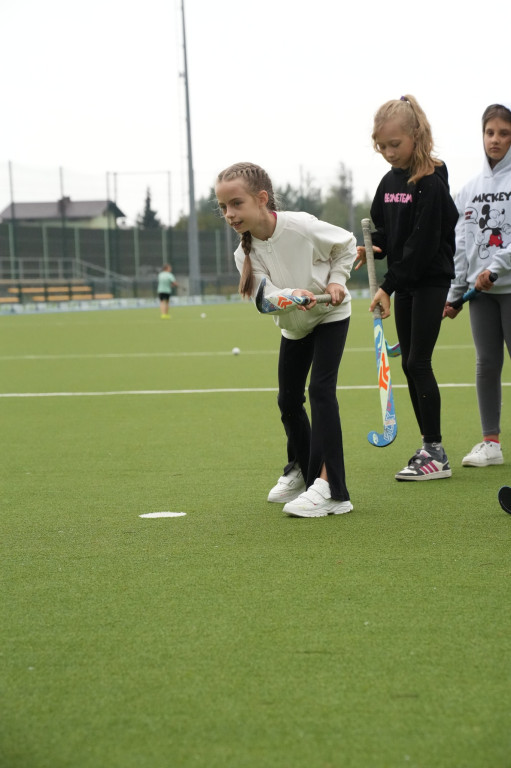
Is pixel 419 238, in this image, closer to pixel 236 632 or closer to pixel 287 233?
pixel 287 233

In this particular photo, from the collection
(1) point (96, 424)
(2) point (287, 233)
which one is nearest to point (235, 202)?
(2) point (287, 233)

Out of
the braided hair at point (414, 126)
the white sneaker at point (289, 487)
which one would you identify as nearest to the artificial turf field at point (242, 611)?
the white sneaker at point (289, 487)

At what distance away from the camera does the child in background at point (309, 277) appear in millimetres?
4391

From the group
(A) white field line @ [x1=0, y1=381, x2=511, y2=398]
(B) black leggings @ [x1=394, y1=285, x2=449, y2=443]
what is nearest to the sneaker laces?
(B) black leggings @ [x1=394, y1=285, x2=449, y2=443]

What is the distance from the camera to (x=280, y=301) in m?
4.24

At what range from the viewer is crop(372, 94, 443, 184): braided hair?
16.1 feet

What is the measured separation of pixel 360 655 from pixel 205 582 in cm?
88

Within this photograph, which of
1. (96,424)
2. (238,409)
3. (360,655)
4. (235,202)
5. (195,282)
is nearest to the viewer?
(360,655)

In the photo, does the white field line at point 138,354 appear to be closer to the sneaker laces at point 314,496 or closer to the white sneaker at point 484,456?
the white sneaker at point 484,456

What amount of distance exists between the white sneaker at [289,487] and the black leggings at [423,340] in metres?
0.84

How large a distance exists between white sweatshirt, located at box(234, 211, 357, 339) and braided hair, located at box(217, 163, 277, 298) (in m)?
0.04

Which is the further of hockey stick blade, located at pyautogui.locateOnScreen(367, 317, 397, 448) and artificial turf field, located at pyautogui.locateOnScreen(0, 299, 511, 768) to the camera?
hockey stick blade, located at pyautogui.locateOnScreen(367, 317, 397, 448)

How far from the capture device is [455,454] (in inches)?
242

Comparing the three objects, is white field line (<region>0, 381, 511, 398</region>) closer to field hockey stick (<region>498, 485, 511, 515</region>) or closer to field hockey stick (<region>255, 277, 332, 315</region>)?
field hockey stick (<region>255, 277, 332, 315</region>)
